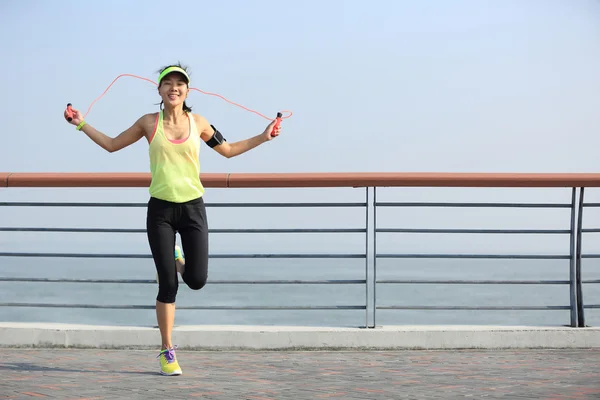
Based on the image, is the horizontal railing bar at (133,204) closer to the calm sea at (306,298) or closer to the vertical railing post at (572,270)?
the vertical railing post at (572,270)

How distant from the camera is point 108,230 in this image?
706 centimetres

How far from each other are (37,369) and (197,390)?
1.39 metres

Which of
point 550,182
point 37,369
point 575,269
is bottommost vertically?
point 37,369

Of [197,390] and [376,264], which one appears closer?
[197,390]

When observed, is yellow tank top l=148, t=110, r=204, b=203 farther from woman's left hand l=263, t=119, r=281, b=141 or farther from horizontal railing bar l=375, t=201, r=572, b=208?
horizontal railing bar l=375, t=201, r=572, b=208

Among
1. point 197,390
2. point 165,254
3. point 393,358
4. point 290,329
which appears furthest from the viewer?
point 290,329

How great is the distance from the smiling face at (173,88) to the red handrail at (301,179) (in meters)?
1.00

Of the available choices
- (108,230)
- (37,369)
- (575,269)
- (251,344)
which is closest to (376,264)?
(251,344)

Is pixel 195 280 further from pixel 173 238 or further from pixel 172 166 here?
pixel 172 166

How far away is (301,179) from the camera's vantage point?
6621mm

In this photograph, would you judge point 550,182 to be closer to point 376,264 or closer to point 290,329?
point 376,264

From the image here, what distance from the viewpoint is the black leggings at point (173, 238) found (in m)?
5.69

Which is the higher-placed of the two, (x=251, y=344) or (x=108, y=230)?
Answer: (x=108, y=230)

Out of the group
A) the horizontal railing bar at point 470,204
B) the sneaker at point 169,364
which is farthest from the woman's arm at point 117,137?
the horizontal railing bar at point 470,204
